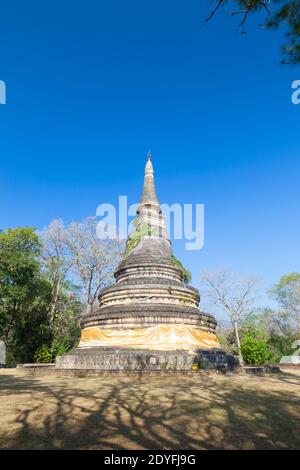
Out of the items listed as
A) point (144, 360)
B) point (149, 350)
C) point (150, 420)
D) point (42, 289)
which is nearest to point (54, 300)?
point (42, 289)

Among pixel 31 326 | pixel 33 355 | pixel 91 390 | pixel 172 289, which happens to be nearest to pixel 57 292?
pixel 31 326

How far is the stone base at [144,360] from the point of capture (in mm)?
13148

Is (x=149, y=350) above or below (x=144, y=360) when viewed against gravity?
above

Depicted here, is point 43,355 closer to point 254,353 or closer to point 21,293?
point 21,293

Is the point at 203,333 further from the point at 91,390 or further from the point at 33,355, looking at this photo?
the point at 33,355

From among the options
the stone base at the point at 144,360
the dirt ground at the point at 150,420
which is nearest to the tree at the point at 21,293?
the stone base at the point at 144,360

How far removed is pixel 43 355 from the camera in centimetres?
2388

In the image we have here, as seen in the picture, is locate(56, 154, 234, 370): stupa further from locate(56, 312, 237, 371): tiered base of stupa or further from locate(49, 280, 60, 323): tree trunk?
locate(49, 280, 60, 323): tree trunk

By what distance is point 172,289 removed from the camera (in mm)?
18688

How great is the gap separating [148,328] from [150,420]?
10647 mm

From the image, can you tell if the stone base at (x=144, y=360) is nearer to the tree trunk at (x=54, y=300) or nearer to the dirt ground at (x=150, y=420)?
the dirt ground at (x=150, y=420)

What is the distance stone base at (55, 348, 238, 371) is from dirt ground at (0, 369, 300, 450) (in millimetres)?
5723

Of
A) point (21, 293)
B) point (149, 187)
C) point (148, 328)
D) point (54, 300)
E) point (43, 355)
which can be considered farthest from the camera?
point (54, 300)

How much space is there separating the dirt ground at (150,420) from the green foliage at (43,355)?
17997 mm
